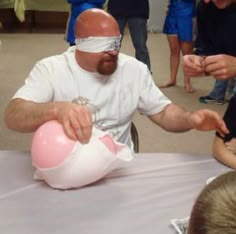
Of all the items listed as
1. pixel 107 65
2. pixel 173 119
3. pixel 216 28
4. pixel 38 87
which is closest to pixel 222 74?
pixel 173 119

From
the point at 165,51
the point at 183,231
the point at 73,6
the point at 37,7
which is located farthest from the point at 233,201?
the point at 37,7

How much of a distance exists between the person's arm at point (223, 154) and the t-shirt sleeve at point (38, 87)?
0.53 meters

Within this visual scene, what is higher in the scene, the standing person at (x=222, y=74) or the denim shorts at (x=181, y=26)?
the standing person at (x=222, y=74)

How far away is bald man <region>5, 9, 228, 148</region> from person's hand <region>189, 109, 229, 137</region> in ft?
0.21

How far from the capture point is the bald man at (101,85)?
1.63 metres

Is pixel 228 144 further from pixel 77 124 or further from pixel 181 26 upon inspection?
pixel 181 26

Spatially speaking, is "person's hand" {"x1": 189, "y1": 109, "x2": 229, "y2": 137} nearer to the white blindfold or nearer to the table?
the table

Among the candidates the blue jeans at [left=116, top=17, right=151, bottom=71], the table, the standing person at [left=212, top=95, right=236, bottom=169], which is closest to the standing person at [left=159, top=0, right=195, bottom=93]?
the blue jeans at [left=116, top=17, right=151, bottom=71]

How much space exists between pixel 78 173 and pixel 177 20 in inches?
115

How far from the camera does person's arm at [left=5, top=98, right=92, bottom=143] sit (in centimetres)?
129

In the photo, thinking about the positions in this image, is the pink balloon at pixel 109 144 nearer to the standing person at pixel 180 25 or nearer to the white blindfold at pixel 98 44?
the white blindfold at pixel 98 44

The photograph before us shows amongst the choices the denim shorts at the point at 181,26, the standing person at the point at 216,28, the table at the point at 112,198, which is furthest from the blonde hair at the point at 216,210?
the denim shorts at the point at 181,26

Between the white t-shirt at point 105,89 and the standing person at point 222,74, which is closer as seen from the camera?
the standing person at point 222,74

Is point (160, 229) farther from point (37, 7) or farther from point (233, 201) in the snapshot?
point (37, 7)
